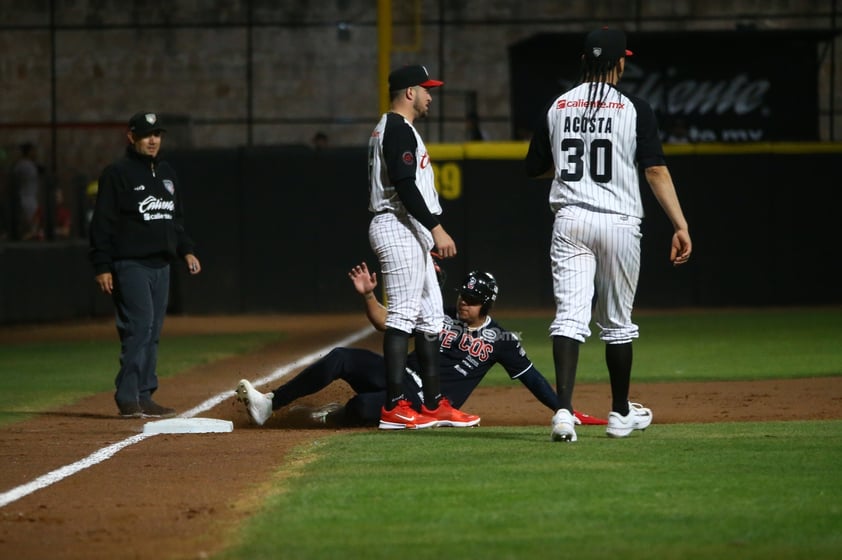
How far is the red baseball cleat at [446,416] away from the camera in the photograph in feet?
25.7

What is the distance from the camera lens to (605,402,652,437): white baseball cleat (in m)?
6.95

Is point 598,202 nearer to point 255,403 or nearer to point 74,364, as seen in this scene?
point 255,403

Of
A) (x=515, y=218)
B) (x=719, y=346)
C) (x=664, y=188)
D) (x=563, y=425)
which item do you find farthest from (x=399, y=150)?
(x=515, y=218)

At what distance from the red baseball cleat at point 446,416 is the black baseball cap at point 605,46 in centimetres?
222

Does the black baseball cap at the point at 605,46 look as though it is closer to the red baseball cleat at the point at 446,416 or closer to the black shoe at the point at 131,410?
the red baseball cleat at the point at 446,416

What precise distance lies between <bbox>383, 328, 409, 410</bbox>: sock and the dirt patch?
0.47 m

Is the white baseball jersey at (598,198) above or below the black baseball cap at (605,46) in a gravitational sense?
below

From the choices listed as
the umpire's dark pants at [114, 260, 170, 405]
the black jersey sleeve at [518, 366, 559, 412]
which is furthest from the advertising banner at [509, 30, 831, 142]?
the black jersey sleeve at [518, 366, 559, 412]

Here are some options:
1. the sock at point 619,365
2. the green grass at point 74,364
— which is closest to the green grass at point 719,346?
Result: the green grass at point 74,364

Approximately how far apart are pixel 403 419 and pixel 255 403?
3.29 feet

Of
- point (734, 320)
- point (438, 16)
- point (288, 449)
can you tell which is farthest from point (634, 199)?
point (438, 16)

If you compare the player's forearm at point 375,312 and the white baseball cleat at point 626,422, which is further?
the player's forearm at point 375,312

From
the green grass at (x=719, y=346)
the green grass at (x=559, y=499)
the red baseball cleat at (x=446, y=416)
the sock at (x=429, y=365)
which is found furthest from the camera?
the green grass at (x=719, y=346)

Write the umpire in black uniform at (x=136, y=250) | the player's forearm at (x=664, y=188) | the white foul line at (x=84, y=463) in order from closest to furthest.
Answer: the white foul line at (x=84, y=463) < the player's forearm at (x=664, y=188) < the umpire in black uniform at (x=136, y=250)
